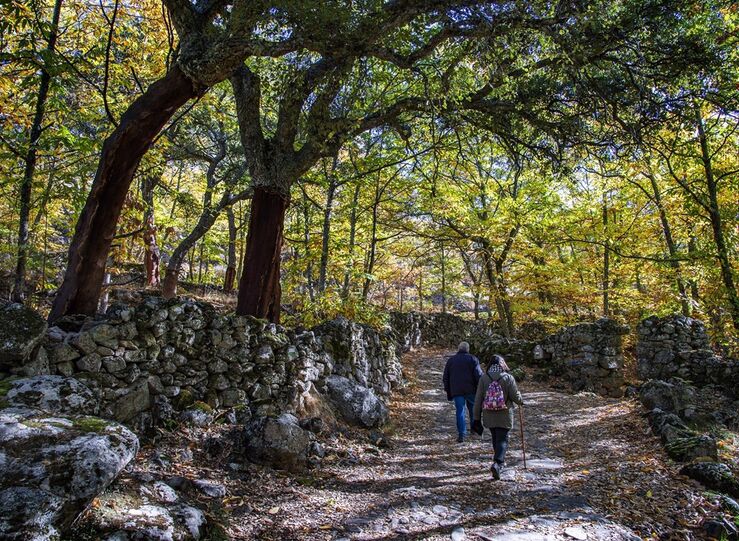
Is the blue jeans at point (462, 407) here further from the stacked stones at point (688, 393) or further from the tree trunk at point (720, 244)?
the tree trunk at point (720, 244)

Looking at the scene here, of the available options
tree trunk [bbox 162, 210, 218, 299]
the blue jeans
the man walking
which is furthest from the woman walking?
tree trunk [bbox 162, 210, 218, 299]

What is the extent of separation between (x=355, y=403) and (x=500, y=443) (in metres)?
2.67

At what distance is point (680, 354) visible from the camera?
11508 mm

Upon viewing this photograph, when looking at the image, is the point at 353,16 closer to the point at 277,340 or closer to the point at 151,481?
the point at 277,340

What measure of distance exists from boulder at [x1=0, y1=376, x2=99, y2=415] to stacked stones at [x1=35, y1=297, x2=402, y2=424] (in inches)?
9.9

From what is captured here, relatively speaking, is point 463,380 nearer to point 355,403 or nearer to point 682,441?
point 355,403

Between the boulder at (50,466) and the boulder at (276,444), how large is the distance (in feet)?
6.54

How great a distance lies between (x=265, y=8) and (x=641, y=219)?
1558cm

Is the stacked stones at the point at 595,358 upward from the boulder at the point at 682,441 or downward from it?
upward

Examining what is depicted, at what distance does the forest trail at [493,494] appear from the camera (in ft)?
12.4

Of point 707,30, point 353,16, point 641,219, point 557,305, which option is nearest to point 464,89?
point 353,16

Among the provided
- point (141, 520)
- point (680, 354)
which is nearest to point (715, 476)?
point (141, 520)

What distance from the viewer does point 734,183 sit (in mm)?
9219

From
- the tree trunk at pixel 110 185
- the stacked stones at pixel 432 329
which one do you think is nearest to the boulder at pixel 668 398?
the tree trunk at pixel 110 185
